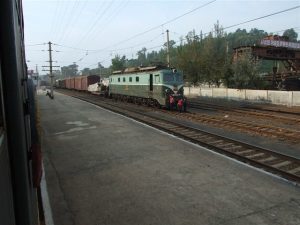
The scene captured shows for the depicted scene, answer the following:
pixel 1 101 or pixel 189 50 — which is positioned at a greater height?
pixel 189 50

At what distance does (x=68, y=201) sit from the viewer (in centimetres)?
745

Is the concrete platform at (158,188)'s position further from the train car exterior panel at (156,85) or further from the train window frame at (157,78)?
the train window frame at (157,78)

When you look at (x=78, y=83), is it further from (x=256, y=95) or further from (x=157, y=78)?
(x=157, y=78)

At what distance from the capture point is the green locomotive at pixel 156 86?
25.4 m

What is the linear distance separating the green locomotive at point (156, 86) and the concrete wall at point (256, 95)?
8457 millimetres


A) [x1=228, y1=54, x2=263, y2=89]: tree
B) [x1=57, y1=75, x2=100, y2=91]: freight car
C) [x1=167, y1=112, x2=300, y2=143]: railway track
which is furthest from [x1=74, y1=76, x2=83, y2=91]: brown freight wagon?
[x1=167, y1=112, x2=300, y2=143]: railway track

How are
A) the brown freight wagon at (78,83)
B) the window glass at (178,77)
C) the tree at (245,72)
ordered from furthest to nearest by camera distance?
1. the brown freight wagon at (78,83)
2. the tree at (245,72)
3. the window glass at (178,77)

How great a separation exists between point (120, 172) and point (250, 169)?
3.49 meters

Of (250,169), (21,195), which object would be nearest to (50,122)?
(250,169)

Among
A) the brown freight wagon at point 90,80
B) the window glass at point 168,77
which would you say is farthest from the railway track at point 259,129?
the brown freight wagon at point 90,80

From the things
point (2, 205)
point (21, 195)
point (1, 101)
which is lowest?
point (21, 195)

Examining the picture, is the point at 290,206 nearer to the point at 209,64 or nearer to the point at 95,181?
the point at 95,181

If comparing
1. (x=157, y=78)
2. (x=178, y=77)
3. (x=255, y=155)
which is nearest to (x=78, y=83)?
(x=157, y=78)

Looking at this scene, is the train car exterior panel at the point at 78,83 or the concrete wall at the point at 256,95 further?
the train car exterior panel at the point at 78,83
